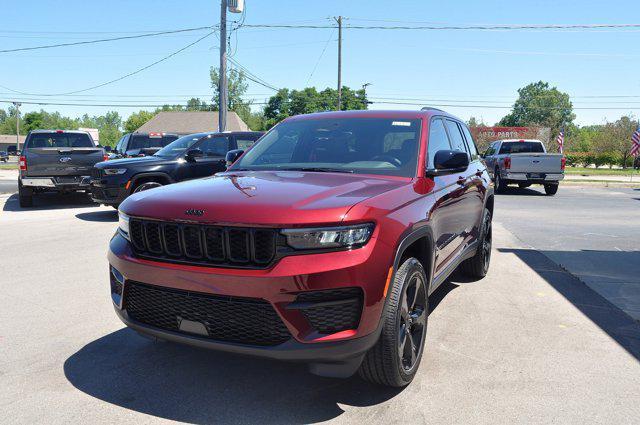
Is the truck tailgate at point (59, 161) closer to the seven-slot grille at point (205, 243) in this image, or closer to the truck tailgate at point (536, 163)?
the seven-slot grille at point (205, 243)

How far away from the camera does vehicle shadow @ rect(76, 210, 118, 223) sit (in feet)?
34.6

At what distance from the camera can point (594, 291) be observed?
226 inches

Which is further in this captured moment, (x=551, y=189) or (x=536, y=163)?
(x=551, y=189)

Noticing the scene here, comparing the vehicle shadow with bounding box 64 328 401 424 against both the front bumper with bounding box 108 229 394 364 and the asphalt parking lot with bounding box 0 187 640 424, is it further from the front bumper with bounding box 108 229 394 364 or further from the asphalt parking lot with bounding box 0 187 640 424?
the front bumper with bounding box 108 229 394 364

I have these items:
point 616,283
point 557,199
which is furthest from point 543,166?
point 616,283

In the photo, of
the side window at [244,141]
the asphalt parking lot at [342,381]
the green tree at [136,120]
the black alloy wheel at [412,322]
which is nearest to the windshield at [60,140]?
the side window at [244,141]

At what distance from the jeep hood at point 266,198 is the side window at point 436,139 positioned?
648mm

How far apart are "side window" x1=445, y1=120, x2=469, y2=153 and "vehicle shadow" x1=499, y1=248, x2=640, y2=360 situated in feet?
6.37

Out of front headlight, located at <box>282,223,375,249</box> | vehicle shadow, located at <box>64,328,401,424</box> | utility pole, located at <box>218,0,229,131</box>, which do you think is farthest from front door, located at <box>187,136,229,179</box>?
utility pole, located at <box>218,0,229,131</box>

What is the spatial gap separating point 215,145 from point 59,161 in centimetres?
406

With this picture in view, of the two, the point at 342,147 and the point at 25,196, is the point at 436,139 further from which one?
the point at 25,196

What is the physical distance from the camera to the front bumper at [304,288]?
104 inches

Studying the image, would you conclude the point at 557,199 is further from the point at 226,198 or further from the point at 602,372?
the point at 226,198

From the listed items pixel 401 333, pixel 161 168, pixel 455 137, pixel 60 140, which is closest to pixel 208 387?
pixel 401 333
